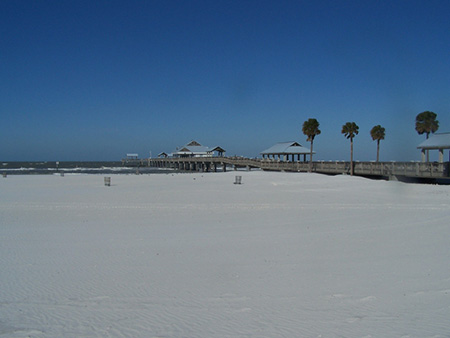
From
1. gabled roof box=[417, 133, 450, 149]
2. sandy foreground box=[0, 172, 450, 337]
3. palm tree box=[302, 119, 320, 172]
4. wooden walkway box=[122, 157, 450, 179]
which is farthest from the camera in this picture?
palm tree box=[302, 119, 320, 172]

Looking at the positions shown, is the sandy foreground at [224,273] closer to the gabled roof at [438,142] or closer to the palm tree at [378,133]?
the gabled roof at [438,142]

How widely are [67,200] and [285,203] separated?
11.0m

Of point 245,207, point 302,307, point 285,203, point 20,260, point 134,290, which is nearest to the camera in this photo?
point 302,307

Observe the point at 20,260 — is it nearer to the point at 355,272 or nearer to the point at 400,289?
the point at 355,272

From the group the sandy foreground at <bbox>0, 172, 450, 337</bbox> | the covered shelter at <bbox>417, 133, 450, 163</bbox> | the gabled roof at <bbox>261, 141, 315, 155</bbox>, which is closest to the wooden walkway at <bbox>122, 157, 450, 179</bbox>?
the covered shelter at <bbox>417, 133, 450, 163</bbox>

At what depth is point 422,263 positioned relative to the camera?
8.57 metres

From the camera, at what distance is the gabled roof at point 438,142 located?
2856 cm

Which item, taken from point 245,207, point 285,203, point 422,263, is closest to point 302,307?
point 422,263

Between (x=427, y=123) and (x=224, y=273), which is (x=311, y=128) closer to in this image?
(x=427, y=123)

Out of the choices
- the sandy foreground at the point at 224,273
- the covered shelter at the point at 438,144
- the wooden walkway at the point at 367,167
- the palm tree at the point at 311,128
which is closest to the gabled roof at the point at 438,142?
the covered shelter at the point at 438,144

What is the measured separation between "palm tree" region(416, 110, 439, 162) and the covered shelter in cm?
841

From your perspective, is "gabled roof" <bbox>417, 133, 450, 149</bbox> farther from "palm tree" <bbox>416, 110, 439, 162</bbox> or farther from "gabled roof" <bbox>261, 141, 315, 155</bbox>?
"gabled roof" <bbox>261, 141, 315, 155</bbox>

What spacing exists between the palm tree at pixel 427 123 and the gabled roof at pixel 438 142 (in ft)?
27.6

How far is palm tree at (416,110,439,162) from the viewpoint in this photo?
1521 inches
